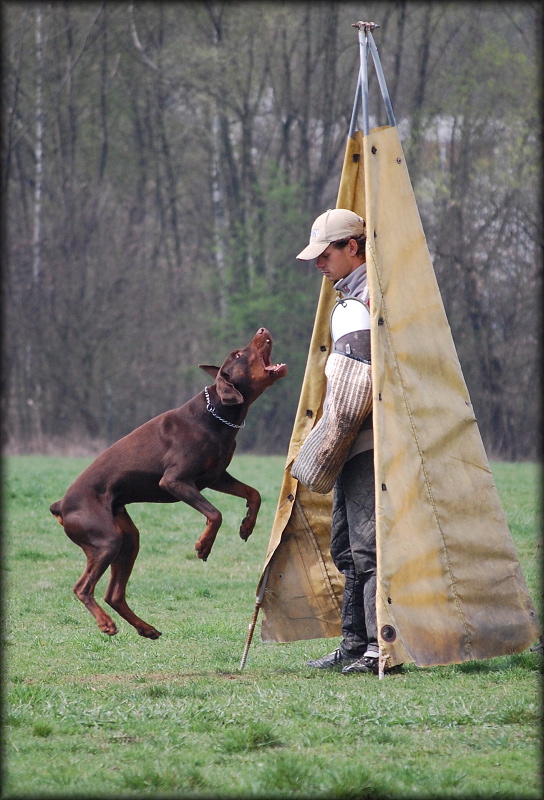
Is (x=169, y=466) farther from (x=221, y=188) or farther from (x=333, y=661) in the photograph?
(x=221, y=188)

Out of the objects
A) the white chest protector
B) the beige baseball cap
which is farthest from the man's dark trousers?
the beige baseball cap

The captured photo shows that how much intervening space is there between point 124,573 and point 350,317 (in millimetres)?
2150

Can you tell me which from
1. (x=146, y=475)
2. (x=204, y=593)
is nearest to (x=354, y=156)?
(x=146, y=475)

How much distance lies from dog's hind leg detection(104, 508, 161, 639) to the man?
3.42 feet

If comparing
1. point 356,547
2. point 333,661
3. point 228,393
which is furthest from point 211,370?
point 333,661

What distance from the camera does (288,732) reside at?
13.7 ft

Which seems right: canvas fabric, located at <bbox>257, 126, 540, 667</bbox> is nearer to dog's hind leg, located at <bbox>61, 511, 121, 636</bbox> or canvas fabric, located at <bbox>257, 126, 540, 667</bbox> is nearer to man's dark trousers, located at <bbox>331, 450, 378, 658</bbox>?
man's dark trousers, located at <bbox>331, 450, 378, 658</bbox>

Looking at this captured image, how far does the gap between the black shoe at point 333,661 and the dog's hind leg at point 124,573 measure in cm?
99

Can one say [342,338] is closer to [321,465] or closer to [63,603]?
[321,465]

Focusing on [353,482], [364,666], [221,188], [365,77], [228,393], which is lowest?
[364,666]

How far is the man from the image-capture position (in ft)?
17.5

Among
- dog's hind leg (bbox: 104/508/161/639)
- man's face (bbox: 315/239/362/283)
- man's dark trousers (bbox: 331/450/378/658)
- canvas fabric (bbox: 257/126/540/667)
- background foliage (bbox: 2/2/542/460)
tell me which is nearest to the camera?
canvas fabric (bbox: 257/126/540/667)

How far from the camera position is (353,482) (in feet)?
17.9

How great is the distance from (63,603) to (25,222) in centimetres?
2482
